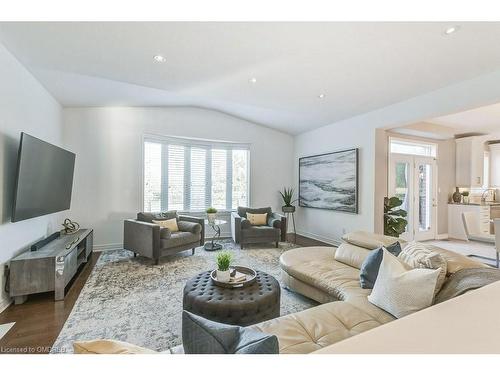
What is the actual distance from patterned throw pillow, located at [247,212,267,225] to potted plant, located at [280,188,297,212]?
0.79 metres

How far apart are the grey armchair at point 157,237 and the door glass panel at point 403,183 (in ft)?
14.0

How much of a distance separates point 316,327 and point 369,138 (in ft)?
12.3

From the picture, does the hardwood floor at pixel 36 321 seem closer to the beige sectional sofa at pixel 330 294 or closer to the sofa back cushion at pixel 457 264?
the beige sectional sofa at pixel 330 294

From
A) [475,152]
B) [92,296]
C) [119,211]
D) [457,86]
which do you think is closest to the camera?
[92,296]

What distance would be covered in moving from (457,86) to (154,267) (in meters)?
4.78

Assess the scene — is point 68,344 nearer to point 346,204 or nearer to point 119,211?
point 119,211

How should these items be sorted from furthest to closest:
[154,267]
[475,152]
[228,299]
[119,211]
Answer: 1. [475,152]
2. [119,211]
3. [154,267]
4. [228,299]

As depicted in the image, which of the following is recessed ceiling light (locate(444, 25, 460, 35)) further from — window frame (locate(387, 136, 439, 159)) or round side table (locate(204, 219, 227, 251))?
round side table (locate(204, 219, 227, 251))

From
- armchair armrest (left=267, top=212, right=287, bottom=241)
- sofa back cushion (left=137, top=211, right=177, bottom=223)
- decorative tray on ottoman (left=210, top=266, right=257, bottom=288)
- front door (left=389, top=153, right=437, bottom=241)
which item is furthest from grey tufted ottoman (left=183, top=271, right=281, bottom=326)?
front door (left=389, top=153, right=437, bottom=241)

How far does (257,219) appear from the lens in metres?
5.22

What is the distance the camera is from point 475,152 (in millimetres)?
5754

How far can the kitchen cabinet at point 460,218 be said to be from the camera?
5.47 metres

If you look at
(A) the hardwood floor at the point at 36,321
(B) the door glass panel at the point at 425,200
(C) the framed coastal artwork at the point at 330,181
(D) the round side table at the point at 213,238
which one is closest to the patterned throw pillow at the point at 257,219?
(D) the round side table at the point at 213,238
